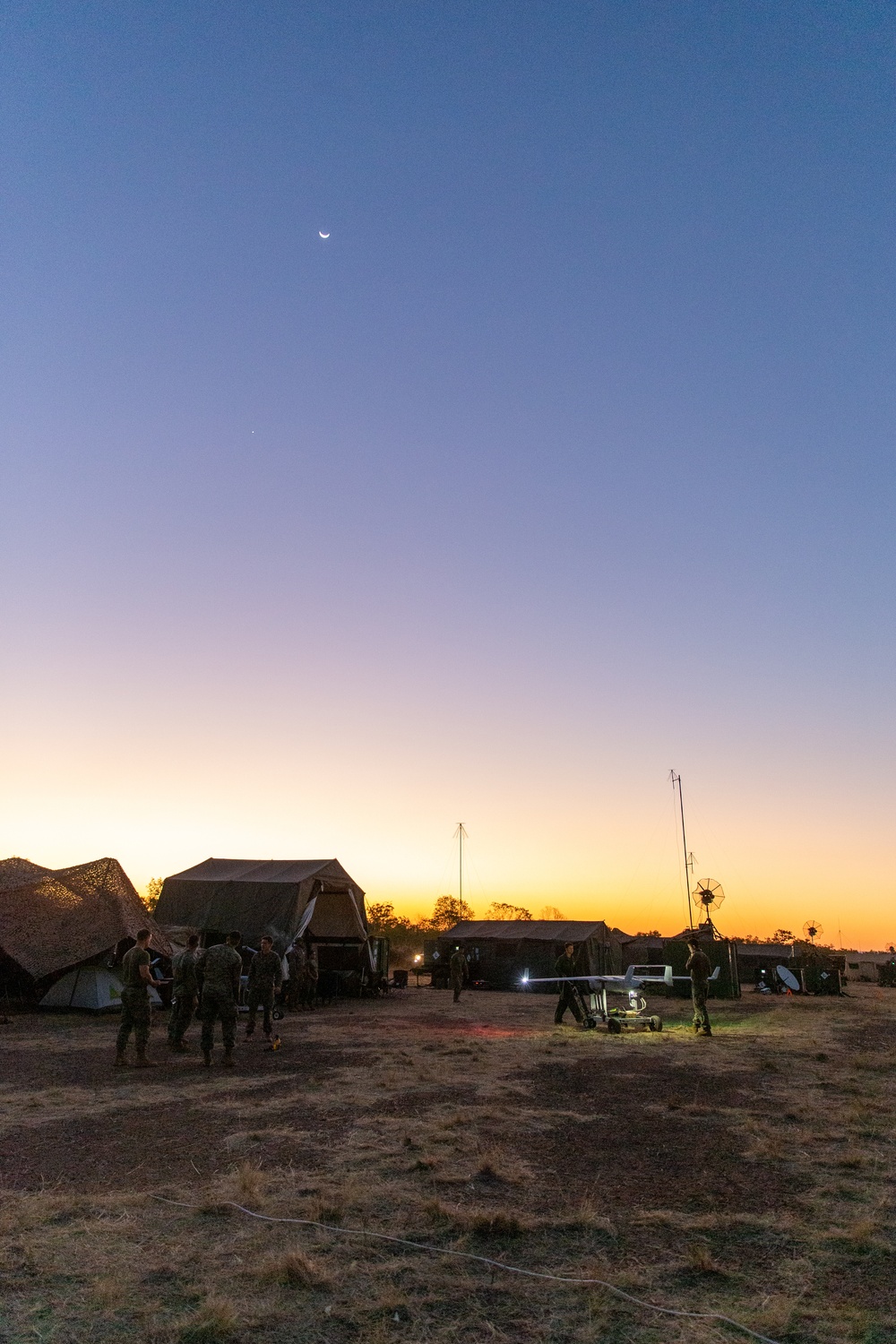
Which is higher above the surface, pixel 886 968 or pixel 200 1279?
pixel 200 1279

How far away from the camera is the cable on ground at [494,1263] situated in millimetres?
4184

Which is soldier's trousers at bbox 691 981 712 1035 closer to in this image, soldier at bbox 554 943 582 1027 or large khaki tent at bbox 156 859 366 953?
soldier at bbox 554 943 582 1027

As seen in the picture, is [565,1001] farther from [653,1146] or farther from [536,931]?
[536,931]

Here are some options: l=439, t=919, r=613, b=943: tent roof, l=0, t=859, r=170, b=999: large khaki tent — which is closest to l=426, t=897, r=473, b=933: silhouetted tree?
l=439, t=919, r=613, b=943: tent roof

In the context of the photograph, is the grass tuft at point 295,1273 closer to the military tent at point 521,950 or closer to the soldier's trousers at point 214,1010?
the soldier's trousers at point 214,1010

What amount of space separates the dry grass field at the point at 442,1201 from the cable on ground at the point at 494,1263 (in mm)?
45

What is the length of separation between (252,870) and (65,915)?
8455mm

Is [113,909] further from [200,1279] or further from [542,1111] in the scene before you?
[200,1279]

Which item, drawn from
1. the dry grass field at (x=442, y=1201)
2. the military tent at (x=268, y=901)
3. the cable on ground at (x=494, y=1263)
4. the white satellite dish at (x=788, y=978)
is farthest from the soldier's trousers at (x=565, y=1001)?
the white satellite dish at (x=788, y=978)

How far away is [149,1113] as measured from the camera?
895 cm

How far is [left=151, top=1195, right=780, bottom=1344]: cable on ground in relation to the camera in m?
4.18

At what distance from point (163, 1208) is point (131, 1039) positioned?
10521mm

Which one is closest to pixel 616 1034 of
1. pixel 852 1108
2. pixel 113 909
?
pixel 852 1108

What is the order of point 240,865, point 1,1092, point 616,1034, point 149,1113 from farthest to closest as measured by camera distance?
point 240,865, point 616,1034, point 1,1092, point 149,1113
